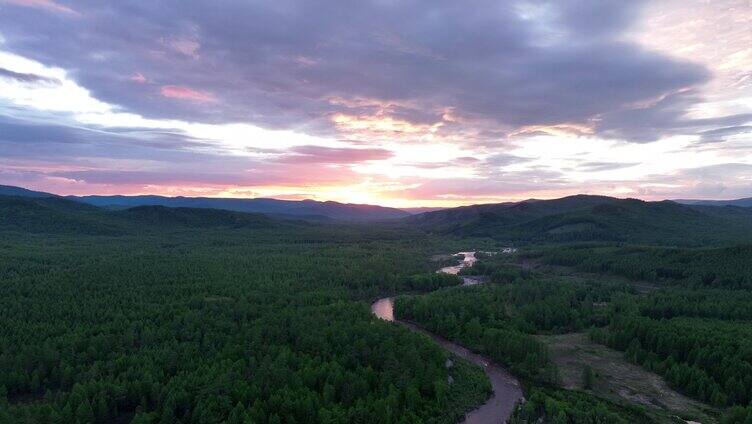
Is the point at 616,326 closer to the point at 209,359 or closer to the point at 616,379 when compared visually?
the point at 616,379

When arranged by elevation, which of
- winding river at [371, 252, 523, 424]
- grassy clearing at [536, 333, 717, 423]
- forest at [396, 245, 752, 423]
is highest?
forest at [396, 245, 752, 423]

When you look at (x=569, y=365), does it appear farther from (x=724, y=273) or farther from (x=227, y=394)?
(x=724, y=273)

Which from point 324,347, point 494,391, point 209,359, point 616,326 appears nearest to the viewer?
point 209,359

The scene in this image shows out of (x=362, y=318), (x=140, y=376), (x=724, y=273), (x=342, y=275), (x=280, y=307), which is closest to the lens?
(x=140, y=376)

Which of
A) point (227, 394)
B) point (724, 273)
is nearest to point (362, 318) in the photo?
point (227, 394)

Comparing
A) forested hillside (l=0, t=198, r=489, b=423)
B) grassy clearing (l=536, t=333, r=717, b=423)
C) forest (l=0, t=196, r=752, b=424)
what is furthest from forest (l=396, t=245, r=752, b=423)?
forested hillside (l=0, t=198, r=489, b=423)

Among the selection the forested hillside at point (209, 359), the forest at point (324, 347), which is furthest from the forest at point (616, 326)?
the forested hillside at point (209, 359)

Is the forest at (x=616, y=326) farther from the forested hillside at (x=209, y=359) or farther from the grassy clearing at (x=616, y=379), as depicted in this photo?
the forested hillside at (x=209, y=359)

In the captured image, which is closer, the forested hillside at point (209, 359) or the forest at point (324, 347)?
the forested hillside at point (209, 359)

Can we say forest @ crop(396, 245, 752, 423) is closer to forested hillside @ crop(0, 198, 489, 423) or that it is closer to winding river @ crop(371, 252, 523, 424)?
winding river @ crop(371, 252, 523, 424)

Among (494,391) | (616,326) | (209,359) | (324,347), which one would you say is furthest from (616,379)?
(209,359)

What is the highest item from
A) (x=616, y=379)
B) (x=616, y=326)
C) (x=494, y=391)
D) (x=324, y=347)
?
(x=324, y=347)
